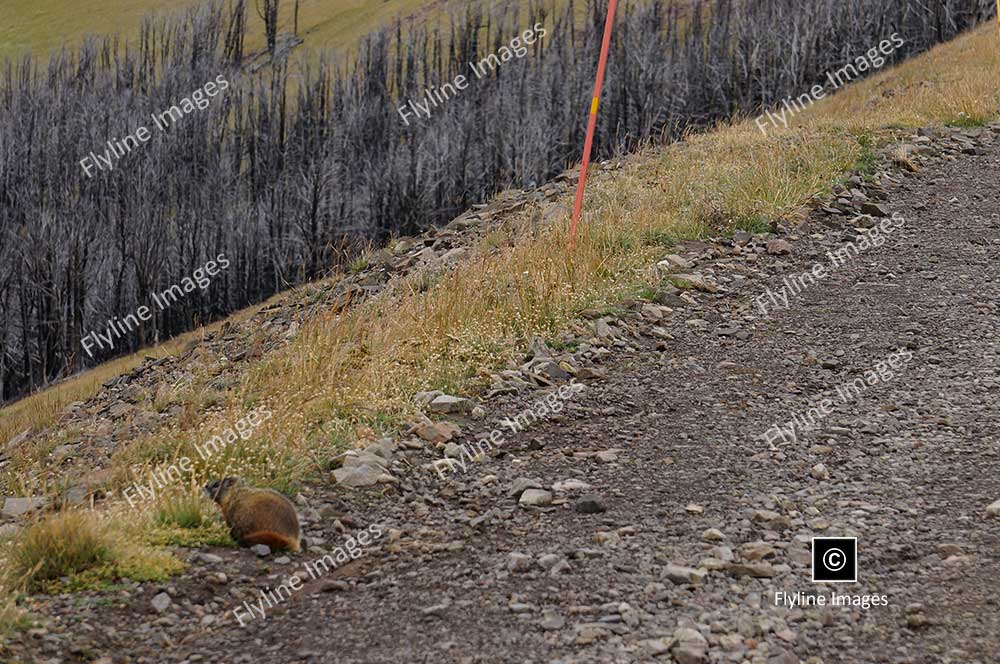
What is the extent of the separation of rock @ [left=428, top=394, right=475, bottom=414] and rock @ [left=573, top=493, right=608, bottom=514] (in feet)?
4.57

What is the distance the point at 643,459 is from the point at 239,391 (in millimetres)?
2685

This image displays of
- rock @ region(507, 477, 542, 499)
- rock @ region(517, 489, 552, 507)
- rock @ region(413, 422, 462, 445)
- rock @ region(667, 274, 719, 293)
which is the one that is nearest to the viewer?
rock @ region(517, 489, 552, 507)

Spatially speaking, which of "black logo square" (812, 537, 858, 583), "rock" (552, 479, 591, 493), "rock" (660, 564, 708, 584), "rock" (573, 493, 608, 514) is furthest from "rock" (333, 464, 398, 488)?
"black logo square" (812, 537, 858, 583)

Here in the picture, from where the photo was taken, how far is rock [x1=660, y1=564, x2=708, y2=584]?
3.89 m

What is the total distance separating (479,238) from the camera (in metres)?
11.7

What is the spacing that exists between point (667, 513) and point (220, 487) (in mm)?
2100

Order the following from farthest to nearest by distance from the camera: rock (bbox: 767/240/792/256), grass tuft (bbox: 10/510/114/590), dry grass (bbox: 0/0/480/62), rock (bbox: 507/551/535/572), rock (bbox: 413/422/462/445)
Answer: dry grass (bbox: 0/0/480/62)
rock (bbox: 767/240/792/256)
rock (bbox: 413/422/462/445)
rock (bbox: 507/551/535/572)
grass tuft (bbox: 10/510/114/590)

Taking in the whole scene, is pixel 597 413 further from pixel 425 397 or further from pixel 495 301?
pixel 495 301

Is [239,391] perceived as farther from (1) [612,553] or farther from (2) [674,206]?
(2) [674,206]

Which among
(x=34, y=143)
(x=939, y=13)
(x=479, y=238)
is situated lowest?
(x=34, y=143)

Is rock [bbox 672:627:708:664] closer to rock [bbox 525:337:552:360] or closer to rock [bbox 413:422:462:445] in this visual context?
rock [bbox 413:422:462:445]

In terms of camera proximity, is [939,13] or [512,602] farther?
[939,13]

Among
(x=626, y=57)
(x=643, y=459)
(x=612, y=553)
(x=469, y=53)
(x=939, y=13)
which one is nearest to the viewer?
(x=612, y=553)

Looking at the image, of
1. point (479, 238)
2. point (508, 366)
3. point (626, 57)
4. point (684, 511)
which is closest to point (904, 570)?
point (684, 511)
